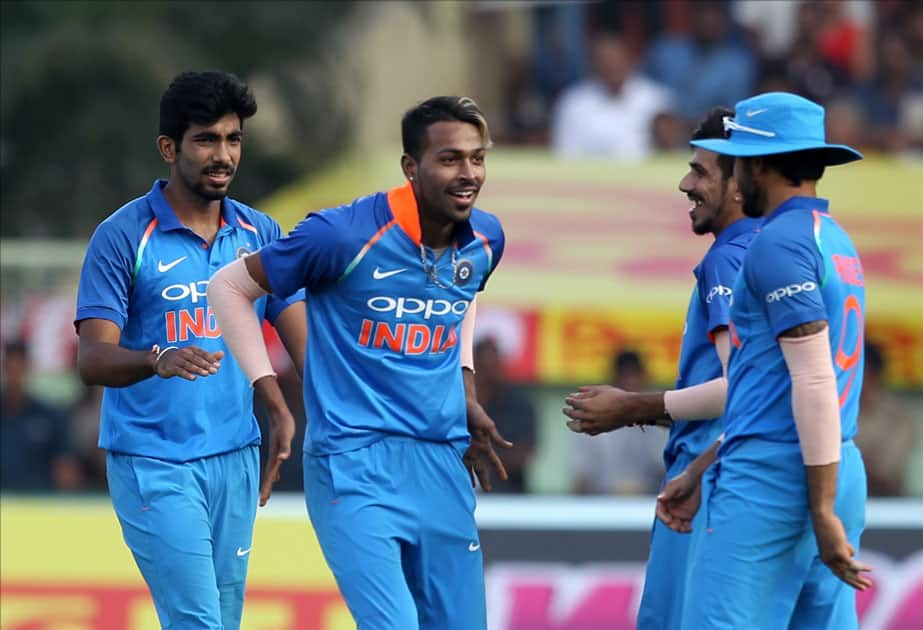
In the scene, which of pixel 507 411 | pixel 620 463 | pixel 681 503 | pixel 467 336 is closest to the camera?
pixel 681 503

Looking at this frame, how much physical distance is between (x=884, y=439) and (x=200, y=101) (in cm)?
624

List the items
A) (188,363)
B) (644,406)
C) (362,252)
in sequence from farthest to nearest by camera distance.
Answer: (644,406)
(362,252)
(188,363)

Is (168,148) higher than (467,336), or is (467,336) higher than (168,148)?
(168,148)

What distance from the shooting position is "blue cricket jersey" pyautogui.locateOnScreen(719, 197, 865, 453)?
5.24 m

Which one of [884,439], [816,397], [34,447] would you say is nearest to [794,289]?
[816,397]

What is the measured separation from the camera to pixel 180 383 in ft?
21.0

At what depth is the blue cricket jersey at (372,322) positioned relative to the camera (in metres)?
5.96

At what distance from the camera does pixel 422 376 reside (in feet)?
19.9

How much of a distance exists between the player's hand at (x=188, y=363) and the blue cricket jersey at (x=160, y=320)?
0.47 m

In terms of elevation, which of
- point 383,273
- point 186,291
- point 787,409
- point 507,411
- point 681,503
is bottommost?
point 507,411

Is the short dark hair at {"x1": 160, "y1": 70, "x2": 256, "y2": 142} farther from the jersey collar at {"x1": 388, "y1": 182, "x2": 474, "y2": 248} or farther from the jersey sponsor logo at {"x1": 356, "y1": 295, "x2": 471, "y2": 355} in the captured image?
the jersey sponsor logo at {"x1": 356, "y1": 295, "x2": 471, "y2": 355}

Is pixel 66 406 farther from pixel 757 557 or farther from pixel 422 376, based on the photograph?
pixel 757 557

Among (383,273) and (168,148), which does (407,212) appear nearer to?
(383,273)

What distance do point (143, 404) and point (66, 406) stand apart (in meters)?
5.02
